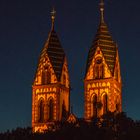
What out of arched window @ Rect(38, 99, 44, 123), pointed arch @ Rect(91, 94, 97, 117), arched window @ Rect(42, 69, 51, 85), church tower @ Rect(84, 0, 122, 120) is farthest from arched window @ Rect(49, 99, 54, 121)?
pointed arch @ Rect(91, 94, 97, 117)

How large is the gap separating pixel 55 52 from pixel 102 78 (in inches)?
288

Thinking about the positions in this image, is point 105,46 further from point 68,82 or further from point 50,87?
point 50,87

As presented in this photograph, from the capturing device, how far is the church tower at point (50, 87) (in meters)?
85.3

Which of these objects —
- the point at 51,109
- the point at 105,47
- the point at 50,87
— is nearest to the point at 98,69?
the point at 105,47

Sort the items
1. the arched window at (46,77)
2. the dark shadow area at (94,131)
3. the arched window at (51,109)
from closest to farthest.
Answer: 1. the dark shadow area at (94,131)
2. the arched window at (51,109)
3. the arched window at (46,77)

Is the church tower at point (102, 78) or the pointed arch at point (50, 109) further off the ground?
the church tower at point (102, 78)

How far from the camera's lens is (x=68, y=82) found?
88250mm

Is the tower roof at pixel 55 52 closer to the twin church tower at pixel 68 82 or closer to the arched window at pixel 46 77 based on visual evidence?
the twin church tower at pixel 68 82

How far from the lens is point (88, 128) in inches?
2424

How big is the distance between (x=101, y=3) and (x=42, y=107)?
14429 mm

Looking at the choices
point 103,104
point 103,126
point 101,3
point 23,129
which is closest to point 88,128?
point 103,126

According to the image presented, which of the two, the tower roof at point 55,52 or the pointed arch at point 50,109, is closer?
the pointed arch at point 50,109

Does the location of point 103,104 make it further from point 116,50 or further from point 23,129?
point 23,129

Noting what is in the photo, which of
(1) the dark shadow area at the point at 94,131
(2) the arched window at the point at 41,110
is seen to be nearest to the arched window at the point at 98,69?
(2) the arched window at the point at 41,110
